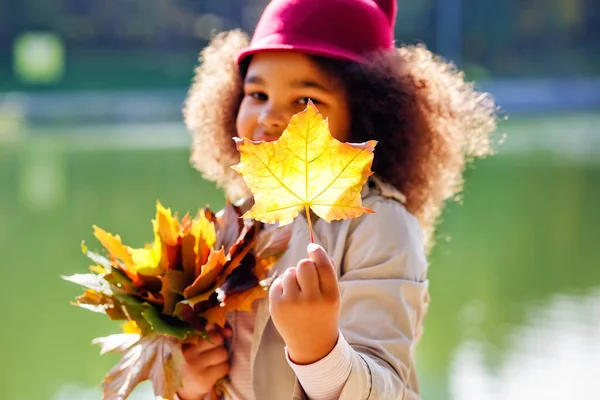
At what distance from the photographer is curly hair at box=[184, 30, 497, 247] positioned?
1.44m

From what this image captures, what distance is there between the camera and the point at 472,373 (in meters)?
3.40

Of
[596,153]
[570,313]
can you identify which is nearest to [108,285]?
[570,313]

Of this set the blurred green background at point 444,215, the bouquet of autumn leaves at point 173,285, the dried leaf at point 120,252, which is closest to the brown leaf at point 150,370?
the bouquet of autumn leaves at point 173,285

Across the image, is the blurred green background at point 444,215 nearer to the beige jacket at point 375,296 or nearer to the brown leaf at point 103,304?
the beige jacket at point 375,296

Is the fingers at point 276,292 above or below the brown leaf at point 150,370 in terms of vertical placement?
above

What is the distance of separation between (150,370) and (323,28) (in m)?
0.53

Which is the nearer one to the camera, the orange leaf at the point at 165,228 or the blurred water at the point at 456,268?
the orange leaf at the point at 165,228

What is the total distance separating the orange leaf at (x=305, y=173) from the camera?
36.6 inches

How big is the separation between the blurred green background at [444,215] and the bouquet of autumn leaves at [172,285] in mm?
596

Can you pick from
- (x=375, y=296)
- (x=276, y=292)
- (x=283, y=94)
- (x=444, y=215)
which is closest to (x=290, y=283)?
(x=276, y=292)

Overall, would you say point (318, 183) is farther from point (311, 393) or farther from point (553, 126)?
point (553, 126)

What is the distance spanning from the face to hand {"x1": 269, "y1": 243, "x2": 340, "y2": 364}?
1.41ft

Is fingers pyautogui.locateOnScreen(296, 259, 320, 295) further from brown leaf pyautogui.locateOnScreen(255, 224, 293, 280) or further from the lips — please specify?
the lips

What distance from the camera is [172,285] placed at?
1.22 meters
